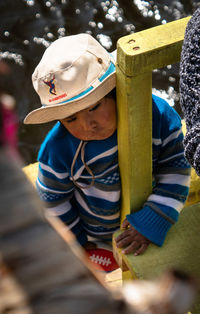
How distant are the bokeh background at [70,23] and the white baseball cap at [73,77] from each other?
196 centimetres

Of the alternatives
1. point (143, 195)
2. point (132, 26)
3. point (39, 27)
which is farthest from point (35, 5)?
point (143, 195)

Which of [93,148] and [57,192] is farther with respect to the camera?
[57,192]

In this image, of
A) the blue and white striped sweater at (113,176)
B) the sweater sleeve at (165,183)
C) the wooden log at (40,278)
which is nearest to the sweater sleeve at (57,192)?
the blue and white striped sweater at (113,176)

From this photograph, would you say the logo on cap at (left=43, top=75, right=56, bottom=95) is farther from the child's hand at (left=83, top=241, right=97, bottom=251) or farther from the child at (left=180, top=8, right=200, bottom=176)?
the child's hand at (left=83, top=241, right=97, bottom=251)

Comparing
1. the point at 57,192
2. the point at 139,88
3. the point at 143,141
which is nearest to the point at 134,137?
the point at 143,141

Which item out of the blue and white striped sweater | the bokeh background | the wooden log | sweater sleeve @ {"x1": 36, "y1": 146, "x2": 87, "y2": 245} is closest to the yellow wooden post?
the blue and white striped sweater

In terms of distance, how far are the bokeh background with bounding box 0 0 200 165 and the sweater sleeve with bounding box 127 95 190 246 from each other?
71.5 inches

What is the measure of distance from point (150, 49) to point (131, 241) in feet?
1.80

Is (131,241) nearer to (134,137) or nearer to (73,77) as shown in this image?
(134,137)

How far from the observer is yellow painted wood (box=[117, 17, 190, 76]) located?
3.13 feet

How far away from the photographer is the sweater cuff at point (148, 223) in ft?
4.17

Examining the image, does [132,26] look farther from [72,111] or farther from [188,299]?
[188,299]

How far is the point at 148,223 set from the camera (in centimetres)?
131

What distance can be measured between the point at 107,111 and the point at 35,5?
2698 millimetres
